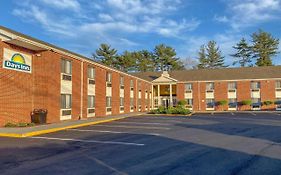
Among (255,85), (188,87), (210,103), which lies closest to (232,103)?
(210,103)

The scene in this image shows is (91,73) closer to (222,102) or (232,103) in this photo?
(222,102)

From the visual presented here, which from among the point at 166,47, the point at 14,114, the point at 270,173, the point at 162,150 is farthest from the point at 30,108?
the point at 166,47

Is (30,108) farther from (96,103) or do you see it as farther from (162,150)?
(162,150)

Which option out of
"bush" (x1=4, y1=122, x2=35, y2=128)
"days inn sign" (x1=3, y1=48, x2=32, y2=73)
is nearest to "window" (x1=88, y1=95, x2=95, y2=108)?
"days inn sign" (x1=3, y1=48, x2=32, y2=73)

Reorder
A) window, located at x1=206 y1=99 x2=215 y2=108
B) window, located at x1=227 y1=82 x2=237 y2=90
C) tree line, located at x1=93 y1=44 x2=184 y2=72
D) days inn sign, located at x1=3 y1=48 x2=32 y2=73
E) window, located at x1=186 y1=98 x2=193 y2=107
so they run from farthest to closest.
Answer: tree line, located at x1=93 y1=44 x2=184 y2=72, window, located at x1=186 y1=98 x2=193 y2=107, window, located at x1=206 y1=99 x2=215 y2=108, window, located at x1=227 y1=82 x2=237 y2=90, days inn sign, located at x1=3 y1=48 x2=32 y2=73

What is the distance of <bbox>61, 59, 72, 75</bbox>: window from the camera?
68.0ft

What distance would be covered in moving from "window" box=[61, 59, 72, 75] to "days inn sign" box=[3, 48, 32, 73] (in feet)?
10.1

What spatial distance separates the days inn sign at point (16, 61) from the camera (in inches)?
622

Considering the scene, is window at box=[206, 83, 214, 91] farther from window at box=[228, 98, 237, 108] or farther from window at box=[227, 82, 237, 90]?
window at box=[228, 98, 237, 108]

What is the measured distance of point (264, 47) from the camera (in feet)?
235

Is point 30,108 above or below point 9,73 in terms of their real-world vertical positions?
below

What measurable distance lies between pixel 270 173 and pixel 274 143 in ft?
17.0

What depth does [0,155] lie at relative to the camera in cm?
819

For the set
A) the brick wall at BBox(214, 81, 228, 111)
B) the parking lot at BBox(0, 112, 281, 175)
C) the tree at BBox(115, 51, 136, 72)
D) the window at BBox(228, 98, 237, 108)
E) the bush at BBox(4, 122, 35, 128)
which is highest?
the tree at BBox(115, 51, 136, 72)
